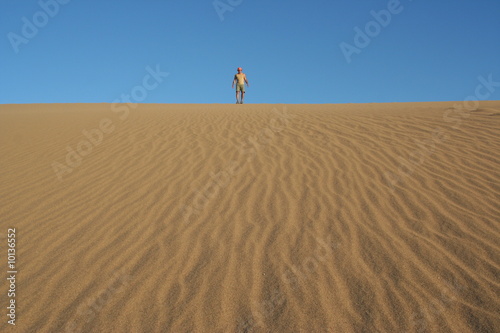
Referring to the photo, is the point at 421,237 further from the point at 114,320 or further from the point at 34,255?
the point at 34,255

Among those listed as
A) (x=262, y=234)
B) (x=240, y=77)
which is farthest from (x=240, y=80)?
(x=262, y=234)

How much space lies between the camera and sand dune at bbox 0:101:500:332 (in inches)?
109

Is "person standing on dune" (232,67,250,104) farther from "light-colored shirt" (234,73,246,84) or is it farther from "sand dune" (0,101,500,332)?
"sand dune" (0,101,500,332)

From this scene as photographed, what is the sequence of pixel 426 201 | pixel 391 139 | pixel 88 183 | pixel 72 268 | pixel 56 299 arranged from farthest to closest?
pixel 391 139 → pixel 88 183 → pixel 426 201 → pixel 72 268 → pixel 56 299

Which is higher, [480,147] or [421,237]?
[480,147]

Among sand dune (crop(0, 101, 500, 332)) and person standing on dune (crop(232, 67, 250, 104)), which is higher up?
person standing on dune (crop(232, 67, 250, 104))

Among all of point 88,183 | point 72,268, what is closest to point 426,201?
point 72,268

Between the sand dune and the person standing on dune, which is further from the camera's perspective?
the person standing on dune

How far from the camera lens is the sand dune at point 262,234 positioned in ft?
9.06

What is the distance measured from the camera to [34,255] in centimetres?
362

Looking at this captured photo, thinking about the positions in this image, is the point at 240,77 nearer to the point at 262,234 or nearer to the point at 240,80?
the point at 240,80

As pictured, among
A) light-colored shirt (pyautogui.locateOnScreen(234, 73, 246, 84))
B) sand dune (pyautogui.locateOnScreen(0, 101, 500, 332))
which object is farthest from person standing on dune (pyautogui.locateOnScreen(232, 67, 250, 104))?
sand dune (pyautogui.locateOnScreen(0, 101, 500, 332))

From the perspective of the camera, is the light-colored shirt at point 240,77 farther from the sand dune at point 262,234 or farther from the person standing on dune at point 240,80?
the sand dune at point 262,234

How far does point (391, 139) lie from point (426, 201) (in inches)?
113
